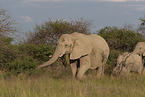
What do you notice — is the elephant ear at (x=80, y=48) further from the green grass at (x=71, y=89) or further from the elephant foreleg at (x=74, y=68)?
the green grass at (x=71, y=89)

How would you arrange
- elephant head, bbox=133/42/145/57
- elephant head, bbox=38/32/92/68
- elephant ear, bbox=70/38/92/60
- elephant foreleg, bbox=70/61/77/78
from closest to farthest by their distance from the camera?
elephant head, bbox=38/32/92/68
elephant ear, bbox=70/38/92/60
elephant foreleg, bbox=70/61/77/78
elephant head, bbox=133/42/145/57

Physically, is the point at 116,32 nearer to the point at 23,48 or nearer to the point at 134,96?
the point at 23,48

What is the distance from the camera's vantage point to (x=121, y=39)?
18.4 metres

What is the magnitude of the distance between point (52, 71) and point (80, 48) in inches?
138

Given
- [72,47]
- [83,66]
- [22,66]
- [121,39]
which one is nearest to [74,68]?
[83,66]

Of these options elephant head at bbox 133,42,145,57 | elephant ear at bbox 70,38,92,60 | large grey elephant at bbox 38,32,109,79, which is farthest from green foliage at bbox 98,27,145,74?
elephant ear at bbox 70,38,92,60

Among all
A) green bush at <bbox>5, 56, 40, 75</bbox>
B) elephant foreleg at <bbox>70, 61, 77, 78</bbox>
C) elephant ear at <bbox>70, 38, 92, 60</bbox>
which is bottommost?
green bush at <bbox>5, 56, 40, 75</bbox>

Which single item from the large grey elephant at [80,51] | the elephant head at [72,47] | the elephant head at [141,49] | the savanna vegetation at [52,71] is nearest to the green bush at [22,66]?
the savanna vegetation at [52,71]

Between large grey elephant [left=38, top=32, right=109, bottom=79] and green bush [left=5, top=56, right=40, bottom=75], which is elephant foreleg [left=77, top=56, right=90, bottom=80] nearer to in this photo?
large grey elephant [left=38, top=32, right=109, bottom=79]

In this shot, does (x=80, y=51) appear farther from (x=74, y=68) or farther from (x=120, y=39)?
(x=120, y=39)

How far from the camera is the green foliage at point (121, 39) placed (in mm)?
17625

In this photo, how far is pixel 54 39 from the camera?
59.4 ft

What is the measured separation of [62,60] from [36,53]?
2331mm

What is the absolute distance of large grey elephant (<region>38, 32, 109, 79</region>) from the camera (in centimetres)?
865
